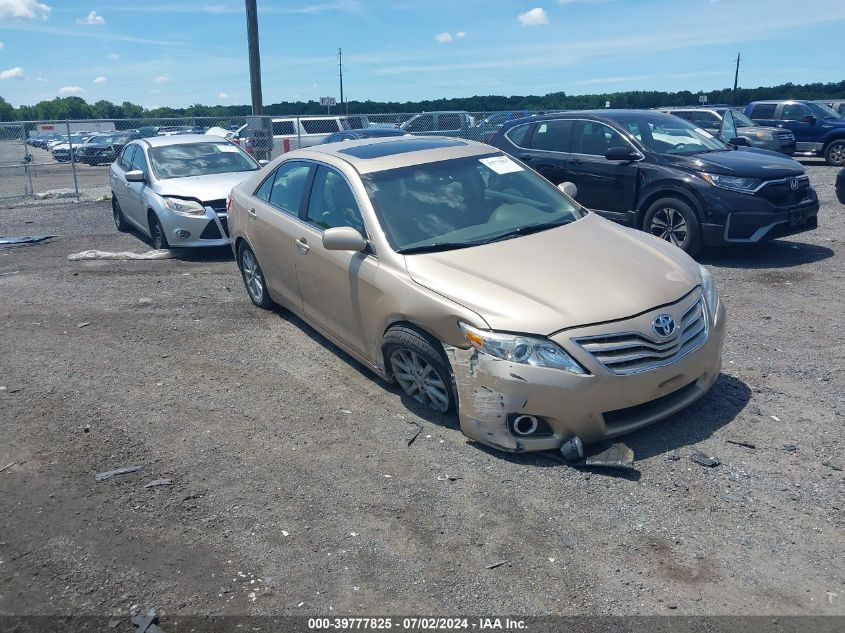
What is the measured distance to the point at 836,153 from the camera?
68.9ft

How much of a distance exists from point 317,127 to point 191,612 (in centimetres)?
2142

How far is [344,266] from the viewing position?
5.18 meters

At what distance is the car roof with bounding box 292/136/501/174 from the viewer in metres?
5.54

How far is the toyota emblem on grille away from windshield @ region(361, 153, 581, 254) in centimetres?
130

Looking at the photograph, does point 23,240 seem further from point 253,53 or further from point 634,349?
point 634,349

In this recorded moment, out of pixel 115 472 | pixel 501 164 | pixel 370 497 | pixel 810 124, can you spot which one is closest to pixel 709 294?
pixel 501 164

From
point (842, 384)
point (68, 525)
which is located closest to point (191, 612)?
point (68, 525)

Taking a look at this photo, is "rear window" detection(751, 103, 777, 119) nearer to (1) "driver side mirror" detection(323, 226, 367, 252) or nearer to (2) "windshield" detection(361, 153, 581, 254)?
(2) "windshield" detection(361, 153, 581, 254)

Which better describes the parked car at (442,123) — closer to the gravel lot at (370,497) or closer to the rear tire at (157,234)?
the rear tire at (157,234)

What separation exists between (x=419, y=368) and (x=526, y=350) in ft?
3.00

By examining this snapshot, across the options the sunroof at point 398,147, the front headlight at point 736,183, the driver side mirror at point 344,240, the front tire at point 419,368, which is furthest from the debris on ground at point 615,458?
the front headlight at point 736,183

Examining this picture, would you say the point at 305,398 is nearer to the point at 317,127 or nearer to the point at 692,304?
the point at 692,304

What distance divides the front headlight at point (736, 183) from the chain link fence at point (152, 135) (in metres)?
10.4

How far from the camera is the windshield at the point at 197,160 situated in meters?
10.7
